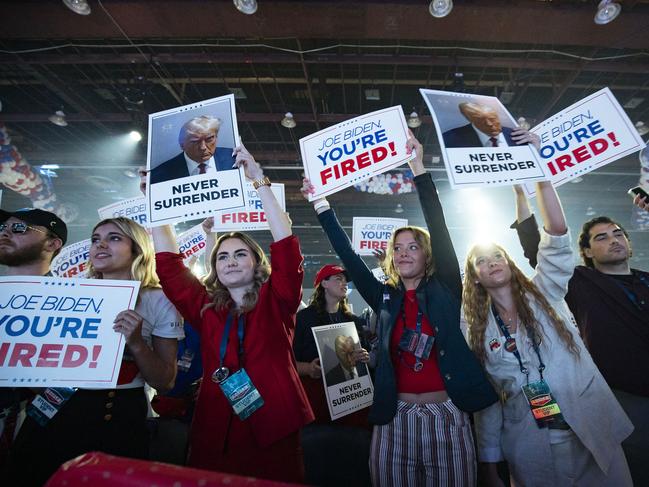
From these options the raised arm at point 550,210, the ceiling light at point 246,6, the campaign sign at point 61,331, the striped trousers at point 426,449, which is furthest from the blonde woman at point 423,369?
the ceiling light at point 246,6

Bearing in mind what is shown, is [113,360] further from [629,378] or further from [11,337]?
[629,378]

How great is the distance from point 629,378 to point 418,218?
1272cm

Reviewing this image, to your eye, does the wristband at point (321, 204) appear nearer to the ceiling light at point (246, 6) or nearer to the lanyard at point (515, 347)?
the lanyard at point (515, 347)

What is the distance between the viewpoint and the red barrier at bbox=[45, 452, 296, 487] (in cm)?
45

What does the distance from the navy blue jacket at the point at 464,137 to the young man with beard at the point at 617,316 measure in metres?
0.43

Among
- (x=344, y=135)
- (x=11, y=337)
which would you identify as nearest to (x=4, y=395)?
(x=11, y=337)

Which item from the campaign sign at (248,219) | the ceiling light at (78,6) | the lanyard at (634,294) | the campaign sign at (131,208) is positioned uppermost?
the ceiling light at (78,6)

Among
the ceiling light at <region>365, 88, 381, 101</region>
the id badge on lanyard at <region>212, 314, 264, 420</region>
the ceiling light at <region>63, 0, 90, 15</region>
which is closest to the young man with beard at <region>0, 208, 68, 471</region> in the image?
the id badge on lanyard at <region>212, 314, 264, 420</region>

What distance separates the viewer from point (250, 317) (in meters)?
1.63

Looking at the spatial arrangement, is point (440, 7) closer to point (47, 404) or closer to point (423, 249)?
point (423, 249)

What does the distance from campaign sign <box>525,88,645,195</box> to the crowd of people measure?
1.27 feet

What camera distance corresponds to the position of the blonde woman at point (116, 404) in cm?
136

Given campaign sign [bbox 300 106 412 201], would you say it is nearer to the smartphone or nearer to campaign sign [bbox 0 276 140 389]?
campaign sign [bbox 0 276 140 389]

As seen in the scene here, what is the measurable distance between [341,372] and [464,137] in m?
1.69
